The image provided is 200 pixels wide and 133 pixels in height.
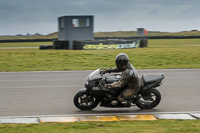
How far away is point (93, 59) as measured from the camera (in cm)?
2370

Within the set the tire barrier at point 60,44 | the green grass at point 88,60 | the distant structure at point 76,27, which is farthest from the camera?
the distant structure at point 76,27

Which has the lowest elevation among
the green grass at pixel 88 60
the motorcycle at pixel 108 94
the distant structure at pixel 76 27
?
the green grass at pixel 88 60

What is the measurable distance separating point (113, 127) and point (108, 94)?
174 cm

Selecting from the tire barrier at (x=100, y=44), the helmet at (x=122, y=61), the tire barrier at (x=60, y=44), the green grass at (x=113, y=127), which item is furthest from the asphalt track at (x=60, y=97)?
the tire barrier at (x=60, y=44)

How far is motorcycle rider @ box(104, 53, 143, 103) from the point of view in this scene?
7793 millimetres

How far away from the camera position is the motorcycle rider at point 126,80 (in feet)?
25.6

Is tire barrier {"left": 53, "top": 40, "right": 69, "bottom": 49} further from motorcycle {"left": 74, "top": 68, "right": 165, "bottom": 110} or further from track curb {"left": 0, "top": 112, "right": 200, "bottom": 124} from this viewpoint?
track curb {"left": 0, "top": 112, "right": 200, "bottom": 124}

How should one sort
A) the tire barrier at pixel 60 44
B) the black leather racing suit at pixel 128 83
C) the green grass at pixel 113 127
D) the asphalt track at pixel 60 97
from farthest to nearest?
the tire barrier at pixel 60 44 < the asphalt track at pixel 60 97 < the black leather racing suit at pixel 128 83 < the green grass at pixel 113 127

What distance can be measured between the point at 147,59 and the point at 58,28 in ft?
51.8

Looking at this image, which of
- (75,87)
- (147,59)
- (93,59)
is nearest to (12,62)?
(93,59)

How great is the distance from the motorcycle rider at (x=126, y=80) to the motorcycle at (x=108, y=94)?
0.12 m

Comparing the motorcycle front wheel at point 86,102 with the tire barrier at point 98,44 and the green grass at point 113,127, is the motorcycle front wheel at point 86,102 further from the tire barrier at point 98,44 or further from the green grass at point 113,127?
the tire barrier at point 98,44

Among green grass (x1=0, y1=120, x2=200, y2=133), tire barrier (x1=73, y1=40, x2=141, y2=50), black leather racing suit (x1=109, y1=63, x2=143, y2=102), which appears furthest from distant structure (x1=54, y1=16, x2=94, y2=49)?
green grass (x1=0, y1=120, x2=200, y2=133)

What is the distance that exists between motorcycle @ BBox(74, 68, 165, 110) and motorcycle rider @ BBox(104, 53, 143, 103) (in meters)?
0.12
